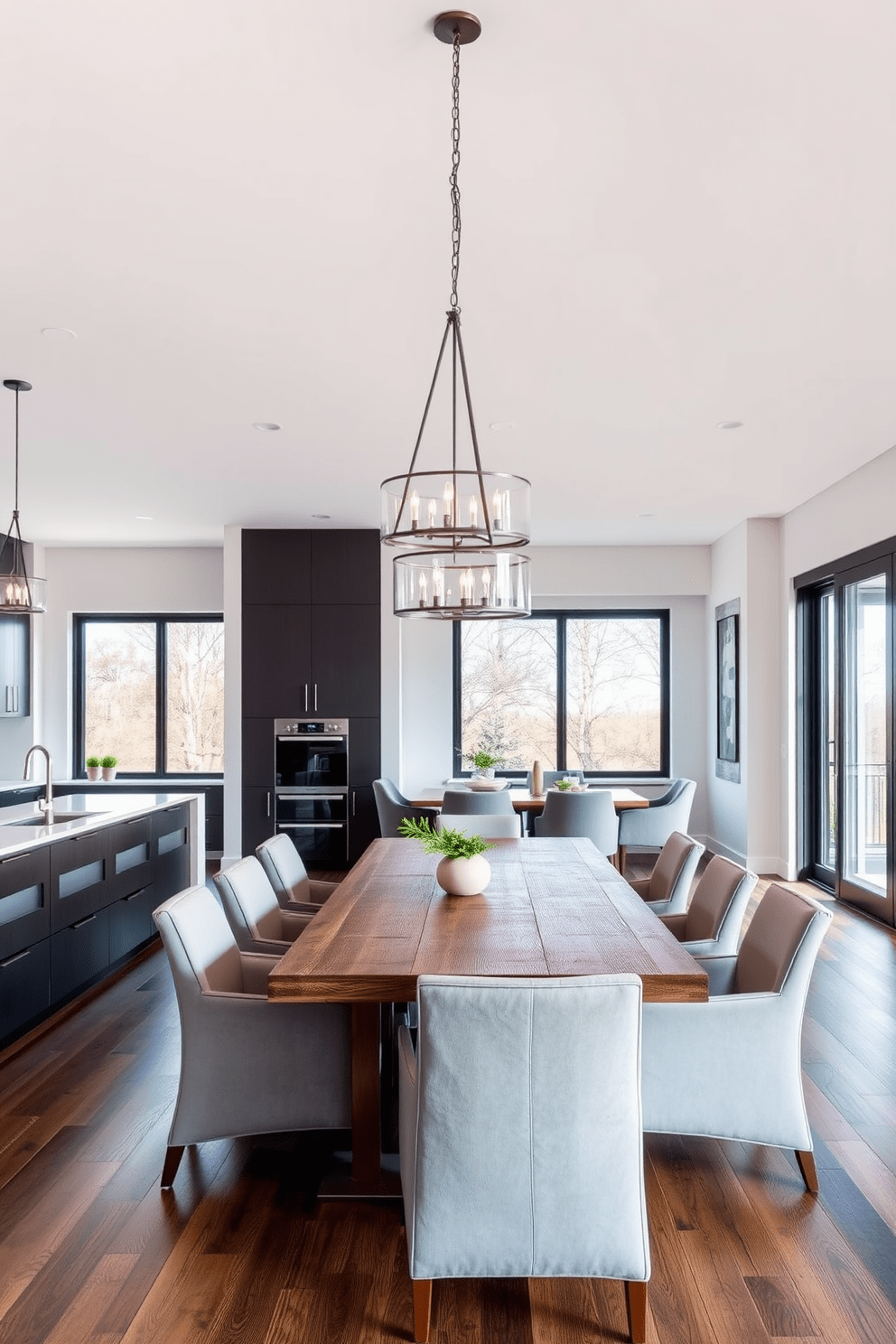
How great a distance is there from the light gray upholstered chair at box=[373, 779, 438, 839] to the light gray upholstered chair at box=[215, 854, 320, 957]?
3.08 m

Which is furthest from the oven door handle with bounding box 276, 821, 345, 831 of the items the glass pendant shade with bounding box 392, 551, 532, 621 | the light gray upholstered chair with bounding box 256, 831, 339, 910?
the glass pendant shade with bounding box 392, 551, 532, 621

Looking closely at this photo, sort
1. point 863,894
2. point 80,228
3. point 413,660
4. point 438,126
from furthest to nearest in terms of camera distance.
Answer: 1. point 413,660
2. point 863,894
3. point 80,228
4. point 438,126

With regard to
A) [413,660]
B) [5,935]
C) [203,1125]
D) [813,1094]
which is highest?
[413,660]

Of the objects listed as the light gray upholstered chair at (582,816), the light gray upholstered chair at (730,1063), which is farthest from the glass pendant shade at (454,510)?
the light gray upholstered chair at (582,816)

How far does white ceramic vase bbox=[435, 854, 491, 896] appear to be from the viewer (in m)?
3.15

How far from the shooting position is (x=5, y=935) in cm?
354

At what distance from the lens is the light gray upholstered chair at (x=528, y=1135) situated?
1.85m

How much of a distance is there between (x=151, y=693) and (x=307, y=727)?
Result: 1.91m

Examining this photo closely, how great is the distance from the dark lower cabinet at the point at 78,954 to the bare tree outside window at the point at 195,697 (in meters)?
4.37

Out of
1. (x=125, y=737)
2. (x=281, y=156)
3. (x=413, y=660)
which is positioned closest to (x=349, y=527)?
(x=413, y=660)

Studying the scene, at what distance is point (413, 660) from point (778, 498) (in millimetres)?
3422

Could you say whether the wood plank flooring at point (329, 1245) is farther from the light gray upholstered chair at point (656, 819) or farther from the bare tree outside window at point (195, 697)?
the bare tree outside window at point (195, 697)

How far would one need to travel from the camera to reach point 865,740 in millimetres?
5992

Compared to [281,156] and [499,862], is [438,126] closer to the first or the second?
[281,156]
